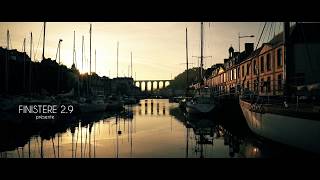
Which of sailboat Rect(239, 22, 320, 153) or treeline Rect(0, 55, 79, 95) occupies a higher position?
treeline Rect(0, 55, 79, 95)

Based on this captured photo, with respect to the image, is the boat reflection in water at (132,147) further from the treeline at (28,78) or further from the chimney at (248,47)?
the chimney at (248,47)

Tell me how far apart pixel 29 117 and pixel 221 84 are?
149 ft

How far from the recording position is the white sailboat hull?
1319 centimetres

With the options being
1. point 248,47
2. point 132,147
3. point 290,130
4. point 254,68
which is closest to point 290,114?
point 290,130

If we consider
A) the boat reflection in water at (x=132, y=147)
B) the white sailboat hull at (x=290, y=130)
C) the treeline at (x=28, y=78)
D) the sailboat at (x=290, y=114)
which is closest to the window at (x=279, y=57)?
the sailboat at (x=290, y=114)

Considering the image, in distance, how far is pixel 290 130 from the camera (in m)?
15.4

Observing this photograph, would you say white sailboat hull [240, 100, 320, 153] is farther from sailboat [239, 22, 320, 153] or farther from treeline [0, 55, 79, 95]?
treeline [0, 55, 79, 95]

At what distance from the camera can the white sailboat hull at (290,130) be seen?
519 inches

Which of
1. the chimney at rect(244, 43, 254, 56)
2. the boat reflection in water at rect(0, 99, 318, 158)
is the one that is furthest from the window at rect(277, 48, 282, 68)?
the chimney at rect(244, 43, 254, 56)

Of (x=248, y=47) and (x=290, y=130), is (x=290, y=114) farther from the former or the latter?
(x=248, y=47)

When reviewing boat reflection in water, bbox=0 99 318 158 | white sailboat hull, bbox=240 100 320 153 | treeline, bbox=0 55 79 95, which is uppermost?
treeline, bbox=0 55 79 95
